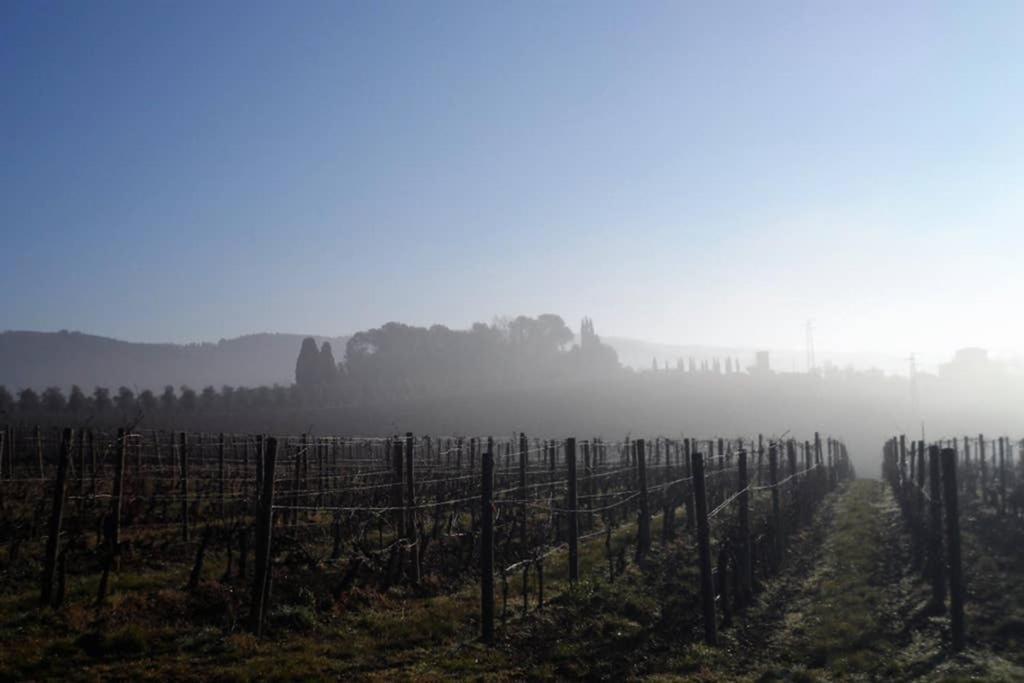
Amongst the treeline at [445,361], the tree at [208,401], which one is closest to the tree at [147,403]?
the tree at [208,401]

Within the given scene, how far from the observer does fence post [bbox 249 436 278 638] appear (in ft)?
30.0

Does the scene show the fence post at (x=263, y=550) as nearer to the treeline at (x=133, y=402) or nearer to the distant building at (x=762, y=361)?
the treeline at (x=133, y=402)

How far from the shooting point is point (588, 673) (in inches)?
339

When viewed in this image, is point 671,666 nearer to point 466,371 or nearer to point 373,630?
point 373,630

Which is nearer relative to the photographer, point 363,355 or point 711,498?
point 711,498

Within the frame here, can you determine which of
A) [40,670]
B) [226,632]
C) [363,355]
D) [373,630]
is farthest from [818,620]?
[363,355]

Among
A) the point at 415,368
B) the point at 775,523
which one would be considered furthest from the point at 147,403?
the point at 775,523

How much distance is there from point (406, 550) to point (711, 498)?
42.3ft

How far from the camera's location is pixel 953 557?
986 centimetres

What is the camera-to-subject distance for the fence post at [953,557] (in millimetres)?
9531

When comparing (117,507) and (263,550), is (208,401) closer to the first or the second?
(117,507)

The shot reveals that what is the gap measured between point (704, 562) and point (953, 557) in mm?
3014

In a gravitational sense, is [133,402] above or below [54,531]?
above

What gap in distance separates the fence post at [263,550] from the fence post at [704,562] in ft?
18.0
